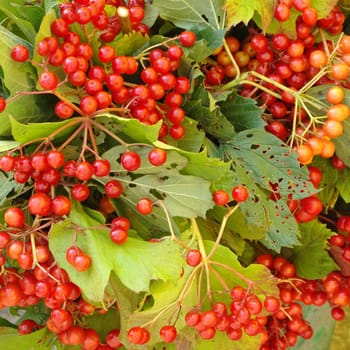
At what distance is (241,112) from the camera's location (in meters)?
0.58

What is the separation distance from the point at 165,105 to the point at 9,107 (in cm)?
14

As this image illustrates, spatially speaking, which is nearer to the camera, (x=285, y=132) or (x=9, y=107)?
(x=9, y=107)

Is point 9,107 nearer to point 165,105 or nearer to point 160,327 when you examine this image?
point 165,105

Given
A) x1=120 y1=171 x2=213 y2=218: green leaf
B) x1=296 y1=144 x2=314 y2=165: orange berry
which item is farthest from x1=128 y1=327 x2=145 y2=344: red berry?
x1=296 y1=144 x2=314 y2=165: orange berry

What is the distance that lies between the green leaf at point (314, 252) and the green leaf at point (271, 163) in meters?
0.10

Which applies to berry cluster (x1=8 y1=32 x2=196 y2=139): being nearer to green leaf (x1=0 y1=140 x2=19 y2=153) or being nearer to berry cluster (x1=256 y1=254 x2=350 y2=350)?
green leaf (x1=0 y1=140 x2=19 y2=153)

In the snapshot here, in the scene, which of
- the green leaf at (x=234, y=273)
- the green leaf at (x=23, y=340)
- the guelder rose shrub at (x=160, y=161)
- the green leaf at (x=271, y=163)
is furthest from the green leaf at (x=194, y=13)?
the green leaf at (x=23, y=340)

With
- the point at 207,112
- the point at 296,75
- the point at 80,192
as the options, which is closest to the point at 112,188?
the point at 80,192

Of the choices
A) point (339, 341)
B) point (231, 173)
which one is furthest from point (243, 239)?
point (339, 341)

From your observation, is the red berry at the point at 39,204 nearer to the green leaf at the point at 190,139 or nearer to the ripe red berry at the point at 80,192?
the ripe red berry at the point at 80,192

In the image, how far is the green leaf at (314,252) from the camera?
645 mm

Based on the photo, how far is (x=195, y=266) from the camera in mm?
496

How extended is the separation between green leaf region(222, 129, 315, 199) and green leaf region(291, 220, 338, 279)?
104 mm

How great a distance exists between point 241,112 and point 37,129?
21 cm
